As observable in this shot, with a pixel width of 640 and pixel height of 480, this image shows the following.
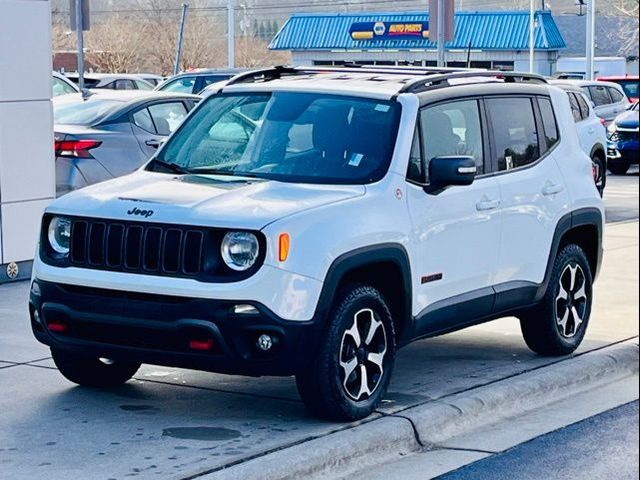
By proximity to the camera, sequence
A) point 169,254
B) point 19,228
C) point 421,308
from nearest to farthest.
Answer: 1. point 169,254
2. point 421,308
3. point 19,228

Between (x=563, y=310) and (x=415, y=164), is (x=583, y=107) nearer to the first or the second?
(x=563, y=310)

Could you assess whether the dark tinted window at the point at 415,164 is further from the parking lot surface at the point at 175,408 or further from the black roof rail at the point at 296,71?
the parking lot surface at the point at 175,408

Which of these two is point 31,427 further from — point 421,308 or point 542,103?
point 542,103

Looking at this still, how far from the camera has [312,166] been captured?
7438 mm

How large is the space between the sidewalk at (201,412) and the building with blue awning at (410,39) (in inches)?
816

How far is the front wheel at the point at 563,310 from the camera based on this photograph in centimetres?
858

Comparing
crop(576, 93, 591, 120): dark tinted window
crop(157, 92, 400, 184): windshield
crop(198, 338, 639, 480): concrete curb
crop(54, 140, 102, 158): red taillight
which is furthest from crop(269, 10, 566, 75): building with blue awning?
crop(157, 92, 400, 184): windshield

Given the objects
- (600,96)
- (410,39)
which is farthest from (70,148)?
(410,39)

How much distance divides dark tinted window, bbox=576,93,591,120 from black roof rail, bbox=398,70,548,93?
903cm

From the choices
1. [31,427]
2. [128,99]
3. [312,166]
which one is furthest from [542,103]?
[128,99]

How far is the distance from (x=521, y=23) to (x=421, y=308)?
32.4m

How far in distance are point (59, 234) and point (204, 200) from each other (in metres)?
0.87

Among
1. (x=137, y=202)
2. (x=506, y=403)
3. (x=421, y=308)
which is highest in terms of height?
(x=137, y=202)

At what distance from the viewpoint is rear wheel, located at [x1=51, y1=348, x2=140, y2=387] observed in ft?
24.6
